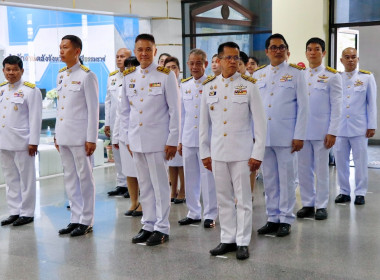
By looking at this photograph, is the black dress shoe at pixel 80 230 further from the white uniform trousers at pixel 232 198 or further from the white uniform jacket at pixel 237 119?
the white uniform jacket at pixel 237 119

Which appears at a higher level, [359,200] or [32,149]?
[32,149]

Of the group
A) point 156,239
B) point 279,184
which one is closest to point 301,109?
point 279,184

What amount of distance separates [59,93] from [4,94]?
31.1 inches

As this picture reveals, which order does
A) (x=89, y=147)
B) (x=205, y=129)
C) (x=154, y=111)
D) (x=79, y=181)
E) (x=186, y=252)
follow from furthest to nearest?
(x=79, y=181) < (x=89, y=147) < (x=154, y=111) < (x=186, y=252) < (x=205, y=129)

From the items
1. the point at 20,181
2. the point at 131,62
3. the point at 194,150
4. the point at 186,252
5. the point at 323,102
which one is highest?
the point at 131,62

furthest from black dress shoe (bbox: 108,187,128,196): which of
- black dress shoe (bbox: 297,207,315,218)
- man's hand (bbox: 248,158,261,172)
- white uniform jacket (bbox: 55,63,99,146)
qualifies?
man's hand (bbox: 248,158,261,172)

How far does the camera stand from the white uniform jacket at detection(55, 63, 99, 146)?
5422mm

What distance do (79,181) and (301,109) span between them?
2076mm

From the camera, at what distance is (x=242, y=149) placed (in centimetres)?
460

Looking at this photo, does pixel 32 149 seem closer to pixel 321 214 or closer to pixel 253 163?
pixel 253 163

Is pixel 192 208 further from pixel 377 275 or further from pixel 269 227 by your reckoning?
pixel 377 275

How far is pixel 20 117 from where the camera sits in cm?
596

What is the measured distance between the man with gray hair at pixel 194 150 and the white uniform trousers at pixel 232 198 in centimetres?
100

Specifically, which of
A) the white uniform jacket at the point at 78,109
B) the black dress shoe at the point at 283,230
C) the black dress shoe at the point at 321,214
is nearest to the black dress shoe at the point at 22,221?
the white uniform jacket at the point at 78,109
